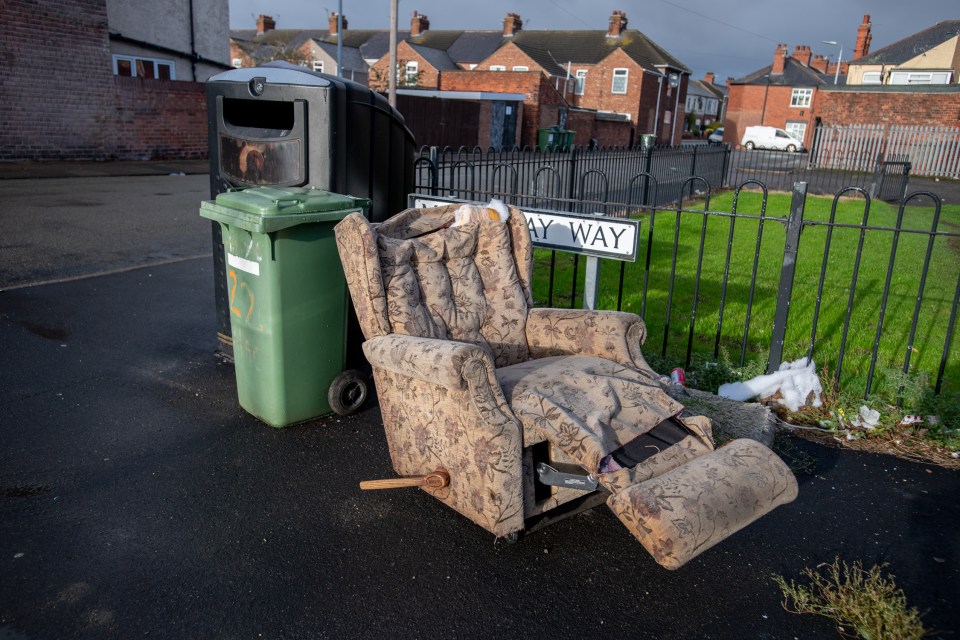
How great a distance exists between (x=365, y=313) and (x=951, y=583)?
2.62 m

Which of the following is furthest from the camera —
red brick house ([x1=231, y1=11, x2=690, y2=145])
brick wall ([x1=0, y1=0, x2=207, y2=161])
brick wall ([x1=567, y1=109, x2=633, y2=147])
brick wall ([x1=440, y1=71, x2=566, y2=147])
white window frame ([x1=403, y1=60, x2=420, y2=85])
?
white window frame ([x1=403, y1=60, x2=420, y2=85])

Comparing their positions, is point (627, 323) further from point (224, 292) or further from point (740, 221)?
point (740, 221)

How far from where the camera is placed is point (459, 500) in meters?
3.03

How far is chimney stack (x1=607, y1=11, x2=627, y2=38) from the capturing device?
152 feet

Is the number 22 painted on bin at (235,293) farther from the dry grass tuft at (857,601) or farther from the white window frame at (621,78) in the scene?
the white window frame at (621,78)

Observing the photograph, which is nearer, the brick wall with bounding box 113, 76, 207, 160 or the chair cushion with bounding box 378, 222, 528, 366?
the chair cushion with bounding box 378, 222, 528, 366

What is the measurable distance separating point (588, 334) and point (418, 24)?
53.0 meters

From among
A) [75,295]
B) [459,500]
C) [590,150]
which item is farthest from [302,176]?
[590,150]

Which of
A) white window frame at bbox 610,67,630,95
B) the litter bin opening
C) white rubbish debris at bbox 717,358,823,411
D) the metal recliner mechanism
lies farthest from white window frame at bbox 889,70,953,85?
the metal recliner mechanism

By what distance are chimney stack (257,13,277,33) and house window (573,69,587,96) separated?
1041 inches

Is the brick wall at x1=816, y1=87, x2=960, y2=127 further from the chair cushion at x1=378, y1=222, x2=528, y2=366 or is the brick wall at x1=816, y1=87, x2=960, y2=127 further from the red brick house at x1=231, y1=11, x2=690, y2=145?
the chair cushion at x1=378, y1=222, x2=528, y2=366

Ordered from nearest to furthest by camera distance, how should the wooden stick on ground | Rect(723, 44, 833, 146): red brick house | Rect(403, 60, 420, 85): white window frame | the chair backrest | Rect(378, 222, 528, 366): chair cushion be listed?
the wooden stick on ground
the chair backrest
Rect(378, 222, 528, 366): chair cushion
Rect(403, 60, 420, 85): white window frame
Rect(723, 44, 833, 146): red brick house

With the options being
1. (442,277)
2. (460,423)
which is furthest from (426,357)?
(442,277)

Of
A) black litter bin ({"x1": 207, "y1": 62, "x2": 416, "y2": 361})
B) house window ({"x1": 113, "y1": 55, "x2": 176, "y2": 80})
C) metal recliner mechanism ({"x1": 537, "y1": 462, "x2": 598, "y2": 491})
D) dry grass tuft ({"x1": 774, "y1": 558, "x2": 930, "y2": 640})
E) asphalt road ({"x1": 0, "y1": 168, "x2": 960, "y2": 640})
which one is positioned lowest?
asphalt road ({"x1": 0, "y1": 168, "x2": 960, "y2": 640})
